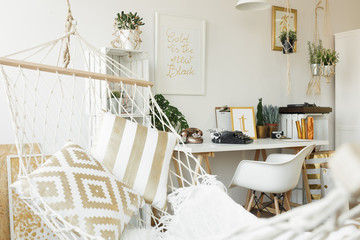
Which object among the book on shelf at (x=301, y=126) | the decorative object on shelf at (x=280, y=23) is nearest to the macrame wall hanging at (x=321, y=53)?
the decorative object on shelf at (x=280, y=23)

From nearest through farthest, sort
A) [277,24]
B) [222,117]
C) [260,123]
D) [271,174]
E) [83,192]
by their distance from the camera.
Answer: [83,192] < [271,174] < [222,117] < [260,123] < [277,24]

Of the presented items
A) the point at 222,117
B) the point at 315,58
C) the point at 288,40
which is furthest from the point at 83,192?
the point at 315,58

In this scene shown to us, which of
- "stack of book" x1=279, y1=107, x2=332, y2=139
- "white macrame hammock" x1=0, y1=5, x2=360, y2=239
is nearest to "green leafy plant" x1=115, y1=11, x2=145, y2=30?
"white macrame hammock" x1=0, y1=5, x2=360, y2=239

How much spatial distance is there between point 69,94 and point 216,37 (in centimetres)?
143

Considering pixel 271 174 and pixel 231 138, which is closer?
pixel 271 174

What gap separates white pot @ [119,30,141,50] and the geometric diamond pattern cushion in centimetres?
120

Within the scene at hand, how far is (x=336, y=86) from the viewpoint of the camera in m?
3.95

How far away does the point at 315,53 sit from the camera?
3.70 meters

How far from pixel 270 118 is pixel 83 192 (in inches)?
94.1

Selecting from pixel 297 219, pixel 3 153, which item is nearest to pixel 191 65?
pixel 3 153

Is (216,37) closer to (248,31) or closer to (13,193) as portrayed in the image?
(248,31)

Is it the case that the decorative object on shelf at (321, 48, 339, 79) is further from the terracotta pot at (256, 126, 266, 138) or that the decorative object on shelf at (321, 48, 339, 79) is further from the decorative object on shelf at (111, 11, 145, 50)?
the decorative object on shelf at (111, 11, 145, 50)

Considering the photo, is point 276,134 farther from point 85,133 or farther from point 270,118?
point 85,133

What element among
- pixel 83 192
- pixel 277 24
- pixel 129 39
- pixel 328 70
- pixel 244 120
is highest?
pixel 277 24
